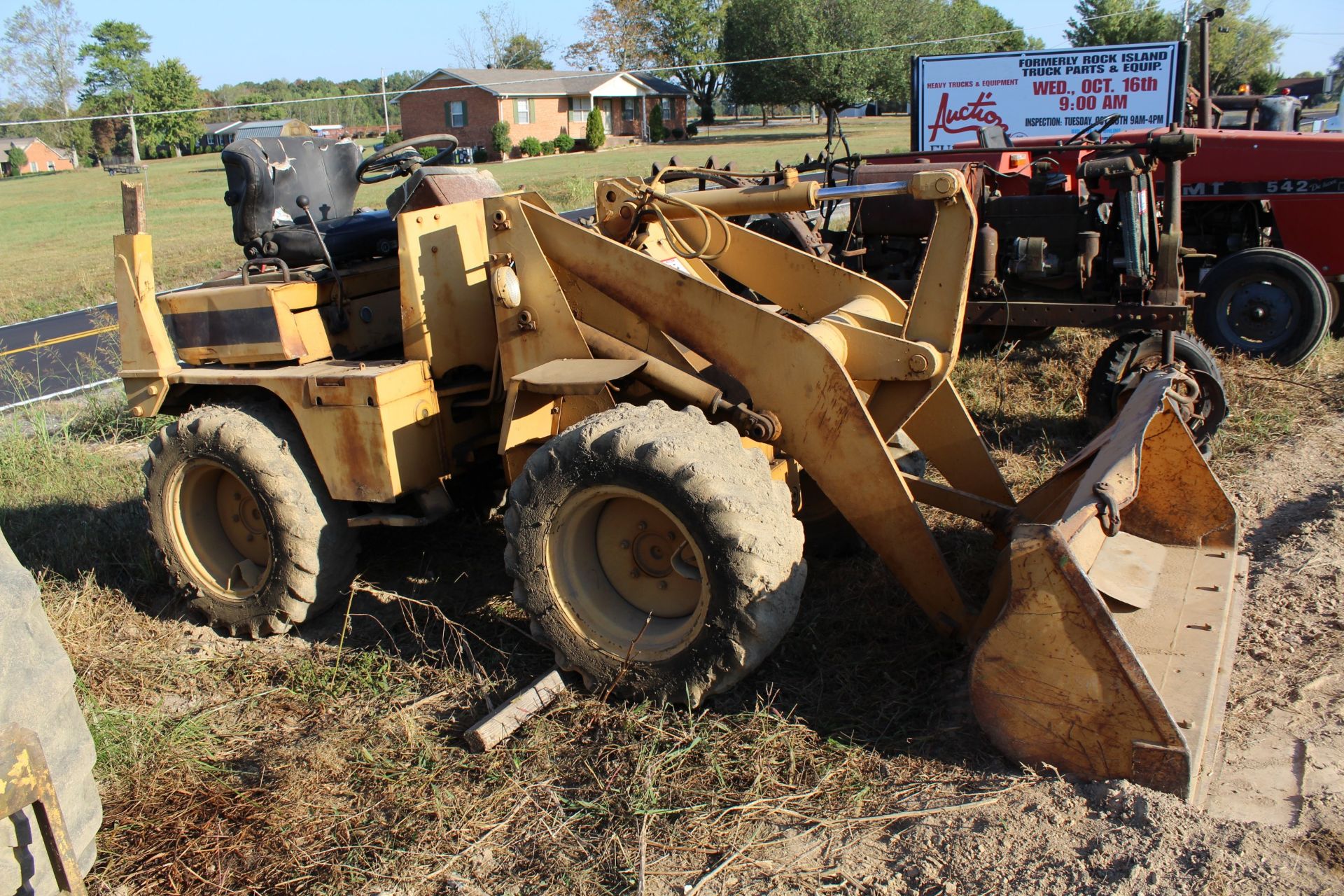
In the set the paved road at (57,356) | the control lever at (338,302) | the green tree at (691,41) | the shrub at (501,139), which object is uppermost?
the green tree at (691,41)

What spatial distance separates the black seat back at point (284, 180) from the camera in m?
5.28

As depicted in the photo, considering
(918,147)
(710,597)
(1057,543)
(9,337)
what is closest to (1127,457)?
(1057,543)

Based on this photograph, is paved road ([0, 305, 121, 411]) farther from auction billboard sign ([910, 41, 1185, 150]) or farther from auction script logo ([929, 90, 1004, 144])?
auction script logo ([929, 90, 1004, 144])

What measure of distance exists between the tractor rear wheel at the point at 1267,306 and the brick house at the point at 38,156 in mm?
77294

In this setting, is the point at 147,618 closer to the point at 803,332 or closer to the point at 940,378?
the point at 803,332

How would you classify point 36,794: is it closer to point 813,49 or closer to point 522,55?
point 813,49

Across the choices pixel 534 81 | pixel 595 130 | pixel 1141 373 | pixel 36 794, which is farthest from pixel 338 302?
pixel 534 81

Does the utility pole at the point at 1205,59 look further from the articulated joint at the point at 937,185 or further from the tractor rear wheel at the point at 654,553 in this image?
the tractor rear wheel at the point at 654,553

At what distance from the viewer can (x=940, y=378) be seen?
165 inches

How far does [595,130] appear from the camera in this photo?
52719mm

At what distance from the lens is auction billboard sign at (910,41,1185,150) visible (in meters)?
14.9

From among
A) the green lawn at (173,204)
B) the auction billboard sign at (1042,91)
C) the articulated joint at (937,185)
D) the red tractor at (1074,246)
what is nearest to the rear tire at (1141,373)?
the red tractor at (1074,246)

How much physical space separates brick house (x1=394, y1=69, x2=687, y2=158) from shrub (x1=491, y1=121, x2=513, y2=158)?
55cm

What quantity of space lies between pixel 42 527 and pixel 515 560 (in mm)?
3837
